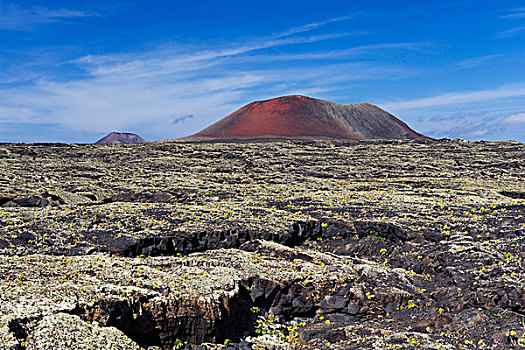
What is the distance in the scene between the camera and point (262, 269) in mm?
19344

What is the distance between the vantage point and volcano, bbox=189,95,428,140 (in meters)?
154

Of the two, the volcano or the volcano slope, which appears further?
the volcano

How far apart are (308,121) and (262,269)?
147425 mm

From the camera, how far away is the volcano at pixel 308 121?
506 feet

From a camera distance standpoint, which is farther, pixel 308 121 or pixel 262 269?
pixel 308 121

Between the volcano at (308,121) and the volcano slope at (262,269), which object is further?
the volcano at (308,121)

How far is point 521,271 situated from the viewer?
18.3 metres

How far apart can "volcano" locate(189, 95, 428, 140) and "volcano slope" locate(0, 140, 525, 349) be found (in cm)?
11481

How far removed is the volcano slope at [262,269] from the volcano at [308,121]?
4520 inches

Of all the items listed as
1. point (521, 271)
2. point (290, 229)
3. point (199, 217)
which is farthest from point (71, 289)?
point (521, 271)

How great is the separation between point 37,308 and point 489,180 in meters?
47.8

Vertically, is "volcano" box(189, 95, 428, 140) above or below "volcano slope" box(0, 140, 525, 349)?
above

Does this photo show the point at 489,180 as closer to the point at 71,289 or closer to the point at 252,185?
the point at 252,185

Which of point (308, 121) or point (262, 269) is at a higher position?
point (308, 121)
